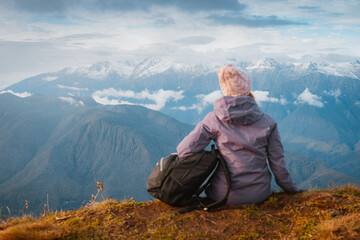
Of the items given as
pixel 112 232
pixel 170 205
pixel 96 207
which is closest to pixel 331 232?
pixel 170 205

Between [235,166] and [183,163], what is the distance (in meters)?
1.10

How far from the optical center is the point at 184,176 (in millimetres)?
5734

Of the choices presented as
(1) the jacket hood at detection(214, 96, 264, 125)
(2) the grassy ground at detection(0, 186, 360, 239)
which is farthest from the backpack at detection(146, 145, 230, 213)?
(1) the jacket hood at detection(214, 96, 264, 125)

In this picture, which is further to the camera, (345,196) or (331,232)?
(345,196)

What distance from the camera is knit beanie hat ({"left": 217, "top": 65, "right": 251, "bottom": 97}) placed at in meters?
5.96

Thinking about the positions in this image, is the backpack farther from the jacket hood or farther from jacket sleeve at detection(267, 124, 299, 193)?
jacket sleeve at detection(267, 124, 299, 193)

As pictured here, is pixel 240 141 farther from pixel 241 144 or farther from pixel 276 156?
pixel 276 156

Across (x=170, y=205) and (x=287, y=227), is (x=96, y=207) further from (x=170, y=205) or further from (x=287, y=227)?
(x=287, y=227)

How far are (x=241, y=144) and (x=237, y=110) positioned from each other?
0.72 m

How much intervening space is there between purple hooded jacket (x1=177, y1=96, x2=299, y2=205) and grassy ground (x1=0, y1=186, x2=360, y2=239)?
0.44m

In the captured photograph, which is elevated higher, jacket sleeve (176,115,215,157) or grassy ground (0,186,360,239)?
jacket sleeve (176,115,215,157)

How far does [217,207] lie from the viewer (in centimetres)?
602

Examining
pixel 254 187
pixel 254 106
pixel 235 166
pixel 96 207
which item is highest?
pixel 254 106

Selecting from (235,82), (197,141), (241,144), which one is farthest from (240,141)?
(235,82)
